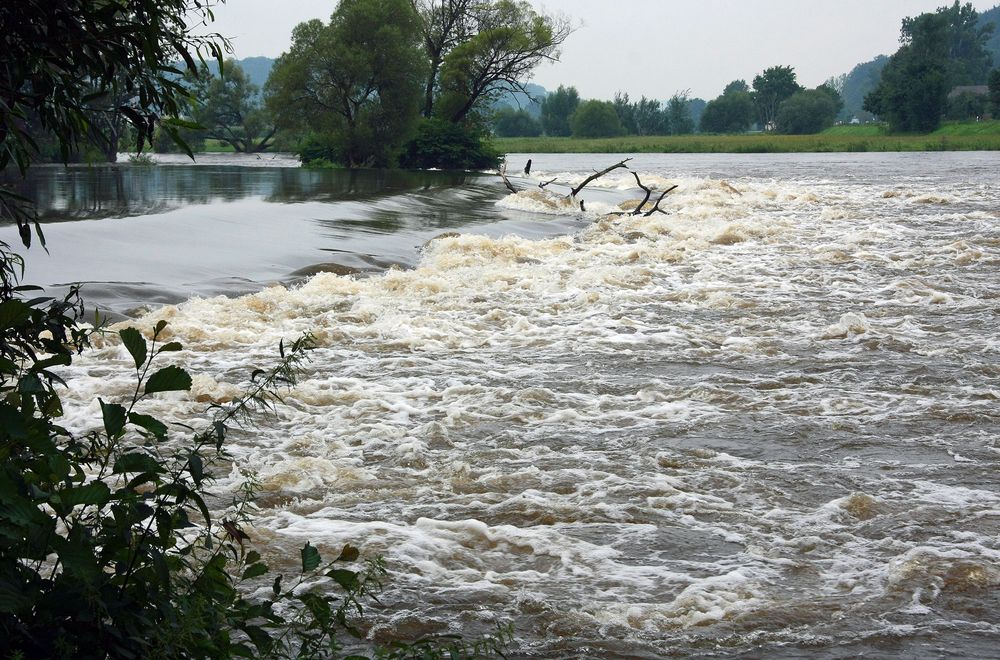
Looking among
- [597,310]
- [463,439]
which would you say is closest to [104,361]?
[463,439]

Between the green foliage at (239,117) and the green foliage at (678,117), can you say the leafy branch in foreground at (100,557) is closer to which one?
the green foliage at (239,117)

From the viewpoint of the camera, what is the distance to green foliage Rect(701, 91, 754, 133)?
154375mm

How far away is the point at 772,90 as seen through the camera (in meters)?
154

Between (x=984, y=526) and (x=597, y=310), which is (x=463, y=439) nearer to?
(x=984, y=526)

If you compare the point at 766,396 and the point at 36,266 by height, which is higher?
the point at 36,266

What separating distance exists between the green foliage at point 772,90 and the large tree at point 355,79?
117m

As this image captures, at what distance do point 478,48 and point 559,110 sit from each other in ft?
365

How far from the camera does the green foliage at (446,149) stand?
50.2m

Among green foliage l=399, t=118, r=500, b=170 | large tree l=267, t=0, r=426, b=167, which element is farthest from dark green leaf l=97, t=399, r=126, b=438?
green foliage l=399, t=118, r=500, b=170

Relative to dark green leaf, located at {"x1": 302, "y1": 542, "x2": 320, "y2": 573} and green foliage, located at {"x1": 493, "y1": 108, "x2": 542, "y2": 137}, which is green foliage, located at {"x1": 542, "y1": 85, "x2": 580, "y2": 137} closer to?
green foliage, located at {"x1": 493, "y1": 108, "x2": 542, "y2": 137}

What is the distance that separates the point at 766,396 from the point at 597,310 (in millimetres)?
4995

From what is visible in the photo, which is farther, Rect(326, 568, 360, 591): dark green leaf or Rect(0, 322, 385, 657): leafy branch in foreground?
Rect(326, 568, 360, 591): dark green leaf

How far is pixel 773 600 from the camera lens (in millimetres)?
4824

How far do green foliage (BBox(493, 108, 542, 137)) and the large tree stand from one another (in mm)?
102306
